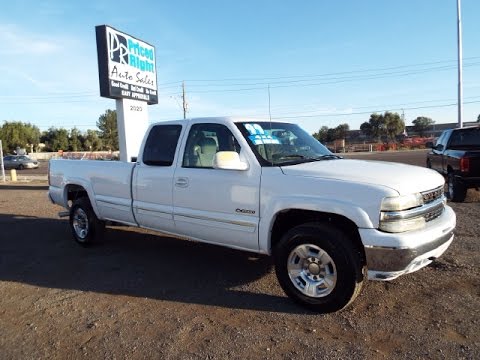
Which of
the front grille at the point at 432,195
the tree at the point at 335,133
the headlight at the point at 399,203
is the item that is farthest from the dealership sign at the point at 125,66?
the tree at the point at 335,133

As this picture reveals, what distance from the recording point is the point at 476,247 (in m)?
6.00

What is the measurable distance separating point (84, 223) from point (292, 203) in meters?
4.17

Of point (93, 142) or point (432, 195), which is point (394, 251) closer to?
point (432, 195)

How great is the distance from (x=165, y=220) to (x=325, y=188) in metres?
2.30

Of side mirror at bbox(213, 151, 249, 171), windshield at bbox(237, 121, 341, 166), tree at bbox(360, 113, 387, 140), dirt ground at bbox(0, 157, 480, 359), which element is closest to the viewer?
dirt ground at bbox(0, 157, 480, 359)

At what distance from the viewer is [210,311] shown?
4238mm

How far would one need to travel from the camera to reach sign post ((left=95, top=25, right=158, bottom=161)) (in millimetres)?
12625

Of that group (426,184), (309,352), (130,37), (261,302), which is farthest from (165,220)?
(130,37)

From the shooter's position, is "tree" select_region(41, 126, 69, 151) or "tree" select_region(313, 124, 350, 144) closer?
"tree" select_region(313, 124, 350, 144)

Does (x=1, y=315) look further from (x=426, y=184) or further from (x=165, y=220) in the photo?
(x=426, y=184)

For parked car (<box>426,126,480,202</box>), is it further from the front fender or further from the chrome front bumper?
the front fender

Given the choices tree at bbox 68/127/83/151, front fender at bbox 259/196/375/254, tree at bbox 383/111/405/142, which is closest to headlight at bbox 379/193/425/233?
front fender at bbox 259/196/375/254

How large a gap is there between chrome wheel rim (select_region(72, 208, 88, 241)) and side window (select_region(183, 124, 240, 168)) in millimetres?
2642

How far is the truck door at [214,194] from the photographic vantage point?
14.9 feet
